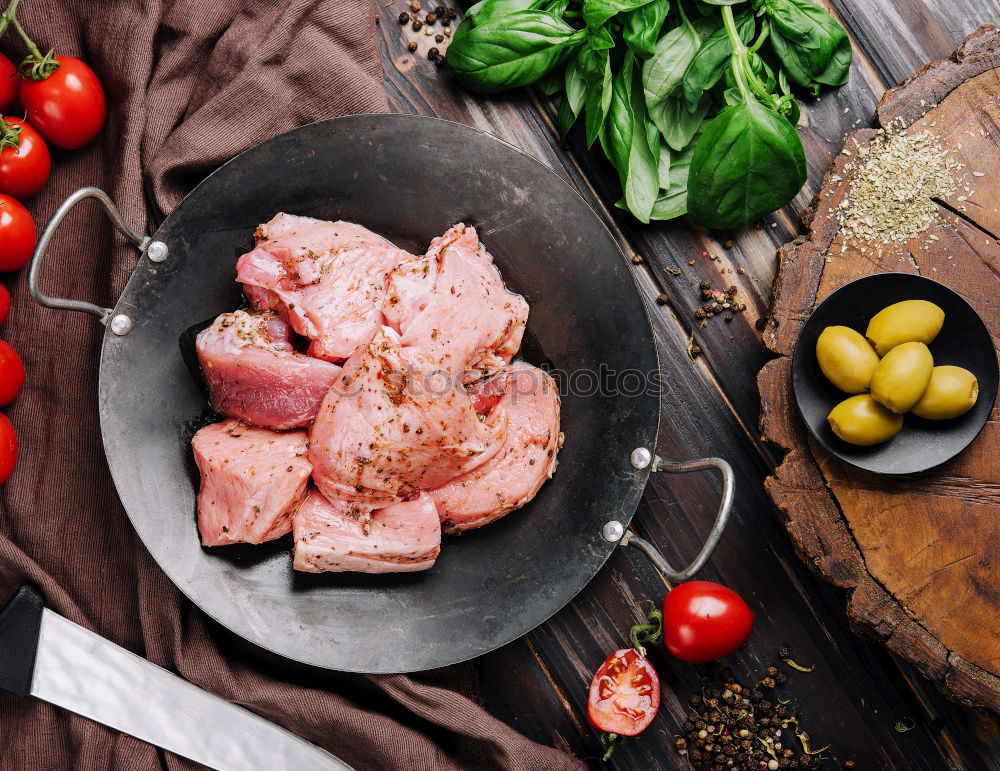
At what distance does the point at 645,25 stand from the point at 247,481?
6.53ft

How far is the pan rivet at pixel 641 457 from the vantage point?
8.48ft

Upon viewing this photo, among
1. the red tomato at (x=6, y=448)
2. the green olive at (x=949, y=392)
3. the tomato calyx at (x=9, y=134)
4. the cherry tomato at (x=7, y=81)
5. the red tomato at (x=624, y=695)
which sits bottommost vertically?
the red tomato at (x=624, y=695)

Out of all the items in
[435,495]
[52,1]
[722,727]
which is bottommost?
[722,727]

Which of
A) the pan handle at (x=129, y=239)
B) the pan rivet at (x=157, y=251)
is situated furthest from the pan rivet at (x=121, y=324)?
the pan rivet at (x=157, y=251)

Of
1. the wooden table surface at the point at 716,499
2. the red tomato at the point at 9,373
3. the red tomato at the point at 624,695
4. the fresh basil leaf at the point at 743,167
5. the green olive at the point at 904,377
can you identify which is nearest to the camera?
the green olive at the point at 904,377

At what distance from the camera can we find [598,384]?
105 inches

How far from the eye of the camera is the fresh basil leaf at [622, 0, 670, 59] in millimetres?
2529

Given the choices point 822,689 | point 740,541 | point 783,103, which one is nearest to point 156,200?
point 783,103

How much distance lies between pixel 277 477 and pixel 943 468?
85.2 inches

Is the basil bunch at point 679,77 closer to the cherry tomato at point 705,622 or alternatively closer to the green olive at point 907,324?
the green olive at point 907,324

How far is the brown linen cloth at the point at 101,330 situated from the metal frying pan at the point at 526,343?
20cm

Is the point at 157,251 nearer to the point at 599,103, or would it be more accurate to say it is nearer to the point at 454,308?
the point at 454,308

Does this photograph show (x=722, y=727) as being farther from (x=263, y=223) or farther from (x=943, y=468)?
(x=263, y=223)

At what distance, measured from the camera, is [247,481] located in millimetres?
2363
